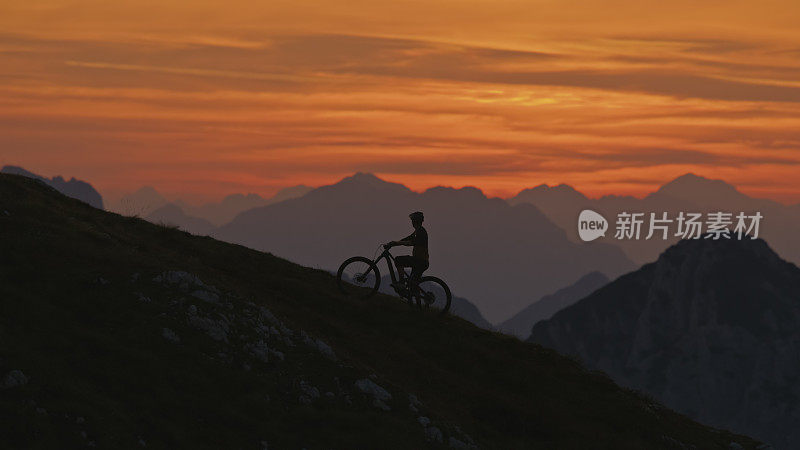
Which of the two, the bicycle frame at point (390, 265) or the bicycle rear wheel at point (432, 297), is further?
the bicycle rear wheel at point (432, 297)

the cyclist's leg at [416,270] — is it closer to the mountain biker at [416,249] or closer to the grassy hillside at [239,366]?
the mountain biker at [416,249]

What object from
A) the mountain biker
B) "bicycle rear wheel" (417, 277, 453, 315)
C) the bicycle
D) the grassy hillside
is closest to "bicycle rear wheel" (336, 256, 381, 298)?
the bicycle

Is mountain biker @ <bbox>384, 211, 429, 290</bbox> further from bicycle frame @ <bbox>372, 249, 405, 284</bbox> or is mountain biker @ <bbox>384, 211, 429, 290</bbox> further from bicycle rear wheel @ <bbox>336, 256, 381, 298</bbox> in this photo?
bicycle rear wheel @ <bbox>336, 256, 381, 298</bbox>

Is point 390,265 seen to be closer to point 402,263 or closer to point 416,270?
point 402,263

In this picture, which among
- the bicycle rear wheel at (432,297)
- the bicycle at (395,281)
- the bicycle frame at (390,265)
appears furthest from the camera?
the bicycle at (395,281)

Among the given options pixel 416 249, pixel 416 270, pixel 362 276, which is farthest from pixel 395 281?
pixel 416 249

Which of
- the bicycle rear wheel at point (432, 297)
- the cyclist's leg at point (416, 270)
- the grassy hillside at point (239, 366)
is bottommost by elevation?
the grassy hillside at point (239, 366)

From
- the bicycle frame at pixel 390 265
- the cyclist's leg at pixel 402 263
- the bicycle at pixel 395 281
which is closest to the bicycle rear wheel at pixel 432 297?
the bicycle at pixel 395 281

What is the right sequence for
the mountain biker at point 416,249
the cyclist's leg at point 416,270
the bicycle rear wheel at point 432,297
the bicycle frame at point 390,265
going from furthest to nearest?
the bicycle rear wheel at point 432,297 → the bicycle frame at point 390,265 → the cyclist's leg at point 416,270 → the mountain biker at point 416,249

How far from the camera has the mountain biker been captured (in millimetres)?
29969

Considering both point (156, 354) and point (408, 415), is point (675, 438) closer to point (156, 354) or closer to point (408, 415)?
point (408, 415)

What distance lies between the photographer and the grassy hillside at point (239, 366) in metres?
18.6

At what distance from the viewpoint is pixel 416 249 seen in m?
30.6

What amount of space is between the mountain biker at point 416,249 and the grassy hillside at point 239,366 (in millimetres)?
1725
